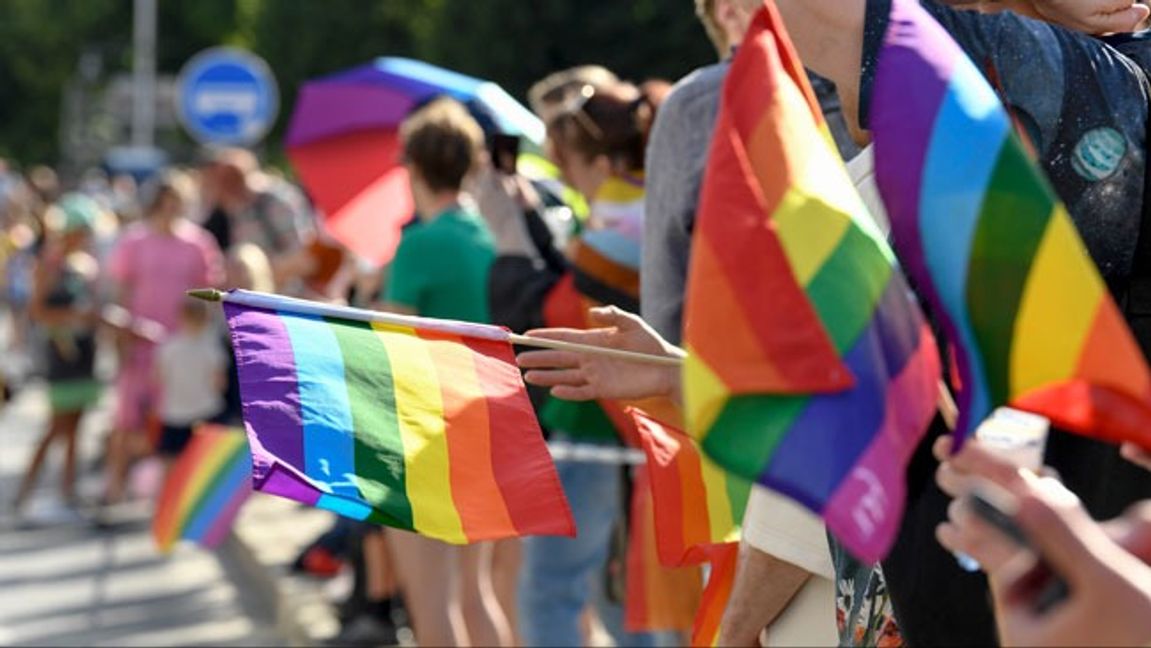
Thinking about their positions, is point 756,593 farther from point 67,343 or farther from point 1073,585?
point 67,343

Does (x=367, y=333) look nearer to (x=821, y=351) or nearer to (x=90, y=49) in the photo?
(x=821, y=351)

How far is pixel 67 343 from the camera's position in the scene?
527 inches

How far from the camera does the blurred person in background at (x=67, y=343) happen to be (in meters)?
13.4

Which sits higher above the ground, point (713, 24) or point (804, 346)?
point (804, 346)

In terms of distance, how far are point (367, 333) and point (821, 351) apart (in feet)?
4.73

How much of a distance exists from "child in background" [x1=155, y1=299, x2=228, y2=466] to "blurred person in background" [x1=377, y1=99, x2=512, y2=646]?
5.64 meters

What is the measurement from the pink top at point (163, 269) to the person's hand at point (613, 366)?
949 cm

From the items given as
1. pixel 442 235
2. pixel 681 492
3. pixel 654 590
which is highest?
pixel 681 492

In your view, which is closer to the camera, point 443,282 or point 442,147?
point 443,282

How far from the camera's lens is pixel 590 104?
639 centimetres

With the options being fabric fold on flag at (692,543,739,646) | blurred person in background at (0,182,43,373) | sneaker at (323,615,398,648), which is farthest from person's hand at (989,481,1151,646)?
blurred person in background at (0,182,43,373)

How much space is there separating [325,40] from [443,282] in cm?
2810

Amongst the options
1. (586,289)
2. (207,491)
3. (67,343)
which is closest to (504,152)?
(586,289)

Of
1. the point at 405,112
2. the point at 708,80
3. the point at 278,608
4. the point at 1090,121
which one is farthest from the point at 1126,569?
the point at 278,608
